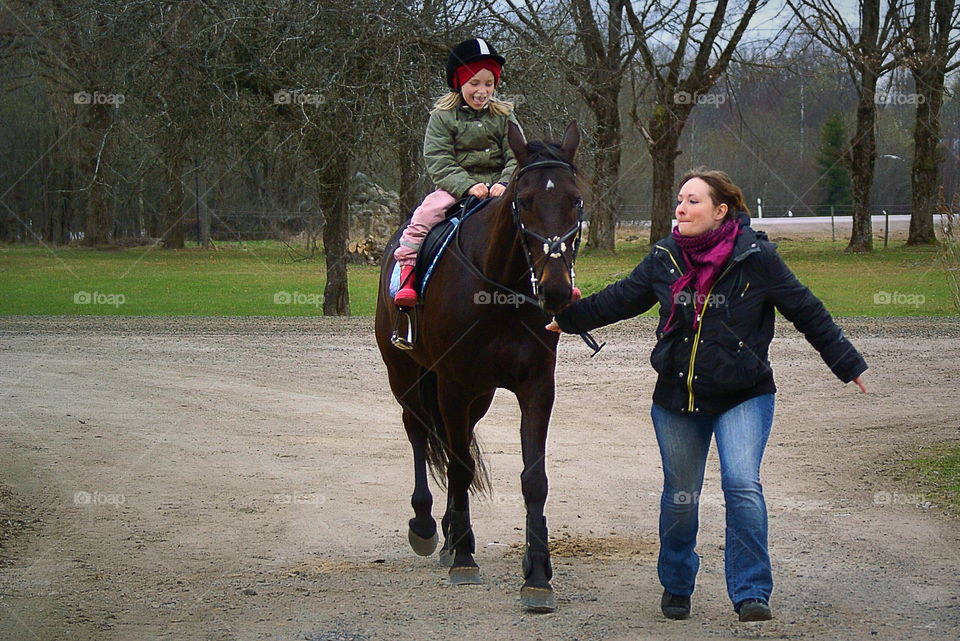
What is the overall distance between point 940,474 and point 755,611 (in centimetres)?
395

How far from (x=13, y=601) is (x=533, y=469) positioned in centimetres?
244

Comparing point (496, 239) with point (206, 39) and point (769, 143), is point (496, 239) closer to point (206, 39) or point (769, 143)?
point (206, 39)

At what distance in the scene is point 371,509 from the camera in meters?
7.16

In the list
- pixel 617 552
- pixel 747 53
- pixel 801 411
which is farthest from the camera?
pixel 747 53

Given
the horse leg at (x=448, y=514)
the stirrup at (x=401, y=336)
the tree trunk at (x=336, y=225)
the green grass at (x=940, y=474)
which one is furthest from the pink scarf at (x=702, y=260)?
the tree trunk at (x=336, y=225)

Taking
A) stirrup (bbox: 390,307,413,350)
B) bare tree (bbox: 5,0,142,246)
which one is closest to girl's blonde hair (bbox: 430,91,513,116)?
stirrup (bbox: 390,307,413,350)

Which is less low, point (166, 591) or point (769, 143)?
point (769, 143)

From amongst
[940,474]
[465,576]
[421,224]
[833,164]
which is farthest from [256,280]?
[833,164]

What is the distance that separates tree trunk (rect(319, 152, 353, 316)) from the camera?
17016mm

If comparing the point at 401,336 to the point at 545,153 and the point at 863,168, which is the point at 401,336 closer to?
the point at 545,153

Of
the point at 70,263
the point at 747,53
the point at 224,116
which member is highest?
the point at 747,53

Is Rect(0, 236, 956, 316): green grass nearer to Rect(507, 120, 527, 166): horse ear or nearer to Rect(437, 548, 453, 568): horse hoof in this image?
Rect(437, 548, 453, 568): horse hoof

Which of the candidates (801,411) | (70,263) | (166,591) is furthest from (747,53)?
(166,591)

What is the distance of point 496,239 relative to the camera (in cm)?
534
